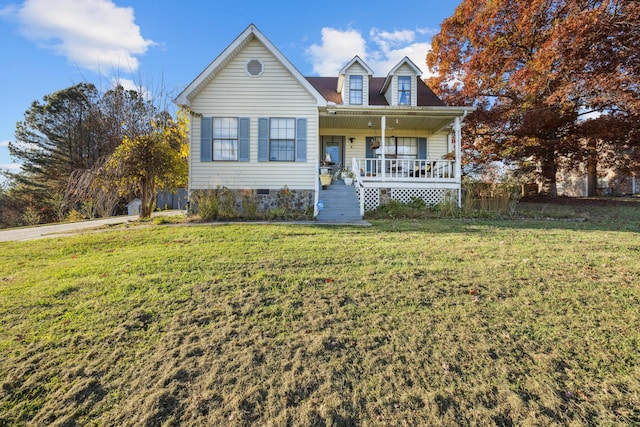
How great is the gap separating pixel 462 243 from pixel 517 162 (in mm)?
15265

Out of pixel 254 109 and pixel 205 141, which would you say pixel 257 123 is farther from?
pixel 205 141

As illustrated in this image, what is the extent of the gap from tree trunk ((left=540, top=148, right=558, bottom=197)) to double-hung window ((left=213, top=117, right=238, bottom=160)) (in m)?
16.0

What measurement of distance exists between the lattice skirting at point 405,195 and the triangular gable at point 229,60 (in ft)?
13.3

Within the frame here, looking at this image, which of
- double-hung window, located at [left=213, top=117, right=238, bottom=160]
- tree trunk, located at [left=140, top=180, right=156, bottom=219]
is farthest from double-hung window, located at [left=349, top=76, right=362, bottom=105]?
tree trunk, located at [left=140, top=180, right=156, bottom=219]

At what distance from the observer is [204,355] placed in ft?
8.24

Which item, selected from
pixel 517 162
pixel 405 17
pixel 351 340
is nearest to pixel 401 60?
pixel 405 17

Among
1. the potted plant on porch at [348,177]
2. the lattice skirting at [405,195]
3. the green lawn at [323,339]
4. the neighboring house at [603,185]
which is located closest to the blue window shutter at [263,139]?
the potted plant on porch at [348,177]

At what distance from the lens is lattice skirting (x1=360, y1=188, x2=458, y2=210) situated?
1223cm

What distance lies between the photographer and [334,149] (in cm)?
1481

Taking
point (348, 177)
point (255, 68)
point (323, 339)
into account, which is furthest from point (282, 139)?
point (323, 339)

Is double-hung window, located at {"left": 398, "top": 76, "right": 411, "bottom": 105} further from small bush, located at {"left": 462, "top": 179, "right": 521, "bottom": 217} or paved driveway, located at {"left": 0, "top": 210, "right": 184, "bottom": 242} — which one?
paved driveway, located at {"left": 0, "top": 210, "right": 184, "bottom": 242}

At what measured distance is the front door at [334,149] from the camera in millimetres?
14719

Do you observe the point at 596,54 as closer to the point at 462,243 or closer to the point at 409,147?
the point at 409,147

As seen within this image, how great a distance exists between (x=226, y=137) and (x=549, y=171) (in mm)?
16931
